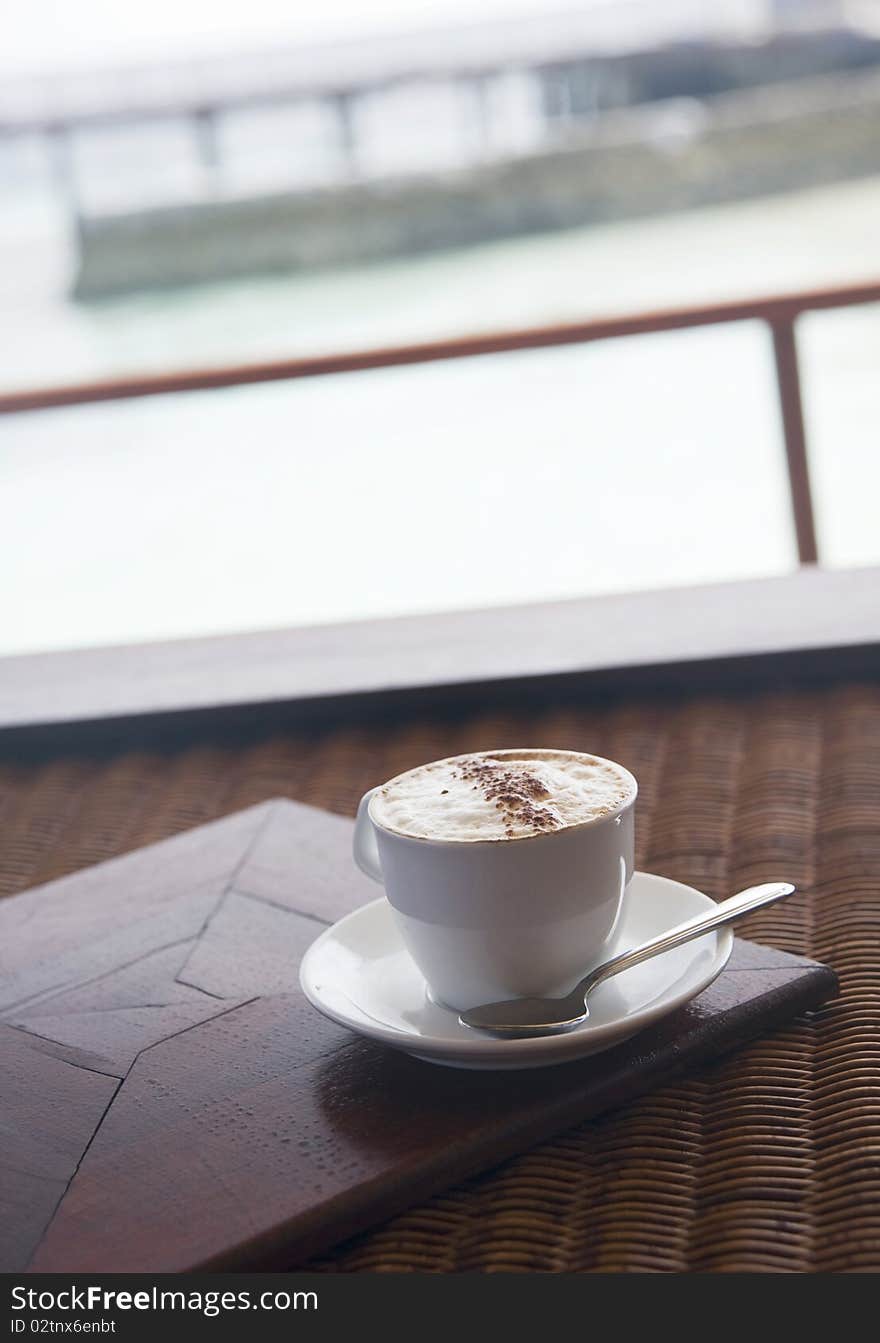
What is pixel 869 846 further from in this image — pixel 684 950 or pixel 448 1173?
pixel 448 1173

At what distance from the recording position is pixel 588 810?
17.4 inches

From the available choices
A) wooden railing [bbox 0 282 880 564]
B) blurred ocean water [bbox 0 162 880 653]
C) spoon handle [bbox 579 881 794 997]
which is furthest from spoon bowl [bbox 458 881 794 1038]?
wooden railing [bbox 0 282 880 564]

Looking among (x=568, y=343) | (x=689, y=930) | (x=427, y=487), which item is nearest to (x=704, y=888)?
(x=689, y=930)

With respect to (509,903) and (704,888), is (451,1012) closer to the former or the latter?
(509,903)

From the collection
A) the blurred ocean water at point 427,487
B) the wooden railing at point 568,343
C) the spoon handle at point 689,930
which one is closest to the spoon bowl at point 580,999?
the spoon handle at point 689,930

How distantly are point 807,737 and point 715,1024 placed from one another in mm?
354

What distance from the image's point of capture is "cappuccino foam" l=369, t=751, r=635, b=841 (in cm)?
43

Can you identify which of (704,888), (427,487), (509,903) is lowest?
(427,487)

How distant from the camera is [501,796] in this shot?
0.45 metres

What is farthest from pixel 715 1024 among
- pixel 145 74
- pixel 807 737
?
pixel 145 74

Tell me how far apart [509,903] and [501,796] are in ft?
0.12

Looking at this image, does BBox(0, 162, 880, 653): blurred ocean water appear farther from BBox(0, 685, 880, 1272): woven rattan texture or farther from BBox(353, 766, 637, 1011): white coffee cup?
BBox(353, 766, 637, 1011): white coffee cup

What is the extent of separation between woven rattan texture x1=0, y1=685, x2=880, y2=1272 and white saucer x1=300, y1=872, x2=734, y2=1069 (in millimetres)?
31

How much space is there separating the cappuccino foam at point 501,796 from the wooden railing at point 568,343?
104 cm
